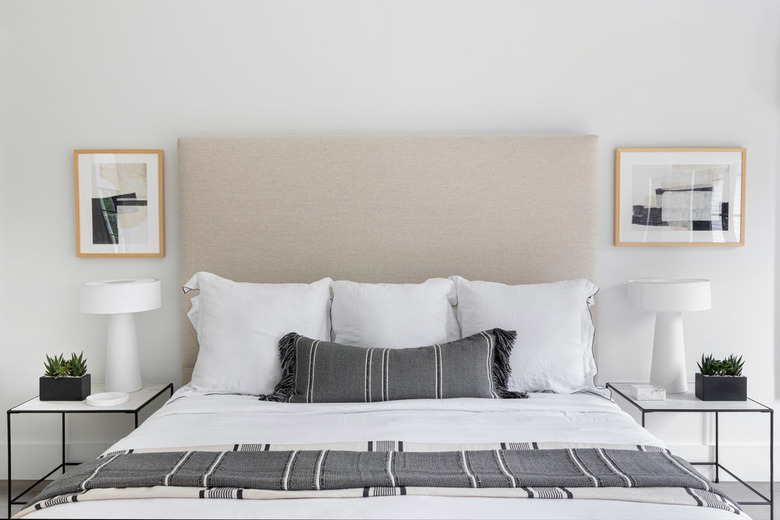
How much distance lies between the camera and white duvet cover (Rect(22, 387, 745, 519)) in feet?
5.22

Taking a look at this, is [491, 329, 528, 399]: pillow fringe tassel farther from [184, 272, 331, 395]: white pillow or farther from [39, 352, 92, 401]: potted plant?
[39, 352, 92, 401]: potted plant

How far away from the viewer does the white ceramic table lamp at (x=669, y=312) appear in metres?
3.04

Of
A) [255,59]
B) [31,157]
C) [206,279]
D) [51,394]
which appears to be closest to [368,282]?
[206,279]

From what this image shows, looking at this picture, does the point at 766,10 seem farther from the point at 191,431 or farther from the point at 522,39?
the point at 191,431

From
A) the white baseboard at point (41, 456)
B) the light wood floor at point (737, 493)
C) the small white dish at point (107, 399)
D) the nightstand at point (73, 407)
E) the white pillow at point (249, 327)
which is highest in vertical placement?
the white pillow at point (249, 327)

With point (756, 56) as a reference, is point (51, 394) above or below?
below

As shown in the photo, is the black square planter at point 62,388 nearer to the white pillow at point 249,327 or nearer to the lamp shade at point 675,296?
the white pillow at point 249,327

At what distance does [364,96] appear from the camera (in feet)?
11.0

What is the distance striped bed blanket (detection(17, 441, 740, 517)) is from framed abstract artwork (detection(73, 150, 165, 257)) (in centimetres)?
161

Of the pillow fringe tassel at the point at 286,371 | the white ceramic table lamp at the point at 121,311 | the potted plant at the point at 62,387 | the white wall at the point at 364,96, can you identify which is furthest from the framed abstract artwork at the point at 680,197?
the potted plant at the point at 62,387

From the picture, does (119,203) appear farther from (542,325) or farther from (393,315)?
(542,325)

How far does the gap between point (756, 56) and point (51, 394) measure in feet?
12.6

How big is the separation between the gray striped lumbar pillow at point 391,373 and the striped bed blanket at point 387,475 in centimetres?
58

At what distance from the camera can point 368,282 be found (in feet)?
10.8
